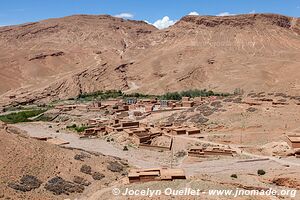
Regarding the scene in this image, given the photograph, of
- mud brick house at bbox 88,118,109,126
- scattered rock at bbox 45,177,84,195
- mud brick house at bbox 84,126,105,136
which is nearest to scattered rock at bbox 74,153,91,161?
scattered rock at bbox 45,177,84,195

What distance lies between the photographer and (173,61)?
100500 mm

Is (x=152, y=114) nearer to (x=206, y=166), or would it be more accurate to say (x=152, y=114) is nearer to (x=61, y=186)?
(x=206, y=166)

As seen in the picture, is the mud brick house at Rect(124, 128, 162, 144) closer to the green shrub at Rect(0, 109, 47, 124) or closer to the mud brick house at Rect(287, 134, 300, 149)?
the mud brick house at Rect(287, 134, 300, 149)

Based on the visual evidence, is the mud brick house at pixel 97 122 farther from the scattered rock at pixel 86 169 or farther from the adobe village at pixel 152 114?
the scattered rock at pixel 86 169

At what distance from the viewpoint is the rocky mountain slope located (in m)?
84.8


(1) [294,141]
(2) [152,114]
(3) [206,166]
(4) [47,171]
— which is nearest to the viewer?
(4) [47,171]

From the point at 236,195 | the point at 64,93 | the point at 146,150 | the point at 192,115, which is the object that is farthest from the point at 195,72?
the point at 236,195

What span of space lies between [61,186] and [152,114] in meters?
33.6

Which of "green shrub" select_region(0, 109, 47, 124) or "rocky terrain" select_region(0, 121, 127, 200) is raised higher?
"rocky terrain" select_region(0, 121, 127, 200)

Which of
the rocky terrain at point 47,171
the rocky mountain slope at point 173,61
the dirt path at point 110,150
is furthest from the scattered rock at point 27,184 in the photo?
the rocky mountain slope at point 173,61

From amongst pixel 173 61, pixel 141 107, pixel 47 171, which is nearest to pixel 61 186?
pixel 47 171

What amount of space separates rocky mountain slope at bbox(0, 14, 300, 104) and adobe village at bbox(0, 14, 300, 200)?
1.13 ft

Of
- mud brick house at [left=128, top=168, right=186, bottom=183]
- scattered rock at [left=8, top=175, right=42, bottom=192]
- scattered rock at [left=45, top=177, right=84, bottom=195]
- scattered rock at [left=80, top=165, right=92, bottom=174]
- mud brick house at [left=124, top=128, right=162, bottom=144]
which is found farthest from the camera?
mud brick house at [left=124, top=128, right=162, bottom=144]

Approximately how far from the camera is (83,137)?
42469mm
